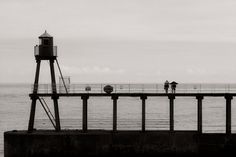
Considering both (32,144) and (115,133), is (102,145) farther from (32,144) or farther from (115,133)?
(32,144)

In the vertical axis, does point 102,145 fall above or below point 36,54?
below

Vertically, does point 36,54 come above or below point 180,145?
above

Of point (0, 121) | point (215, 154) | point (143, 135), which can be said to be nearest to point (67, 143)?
point (143, 135)

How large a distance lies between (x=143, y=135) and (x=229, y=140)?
21.4 ft

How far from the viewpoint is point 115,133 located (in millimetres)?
39812

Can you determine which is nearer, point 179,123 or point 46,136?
point 46,136

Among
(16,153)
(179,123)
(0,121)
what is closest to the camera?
(16,153)

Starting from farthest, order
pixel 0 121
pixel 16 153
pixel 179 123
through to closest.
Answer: pixel 0 121 < pixel 179 123 < pixel 16 153

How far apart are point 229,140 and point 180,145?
3.71m

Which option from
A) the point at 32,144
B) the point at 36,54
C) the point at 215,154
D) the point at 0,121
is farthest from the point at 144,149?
the point at 0,121

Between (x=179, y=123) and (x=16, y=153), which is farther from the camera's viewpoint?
(x=179, y=123)

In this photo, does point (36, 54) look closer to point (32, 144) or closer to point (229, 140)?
point (32, 144)

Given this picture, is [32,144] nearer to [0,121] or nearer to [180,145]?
[180,145]

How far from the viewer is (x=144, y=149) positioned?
131 feet
